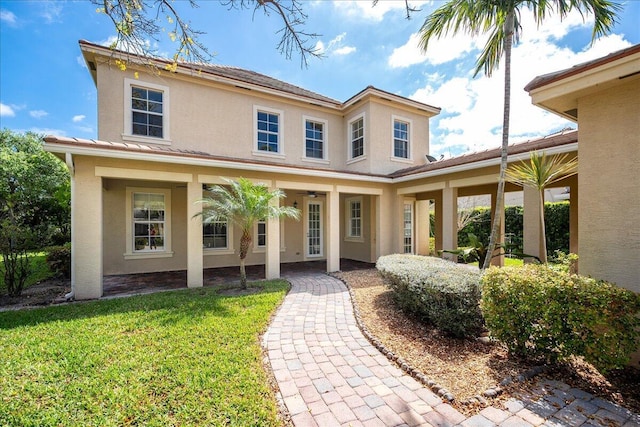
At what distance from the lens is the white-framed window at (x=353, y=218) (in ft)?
47.5

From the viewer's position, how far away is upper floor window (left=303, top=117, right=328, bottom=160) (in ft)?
42.9

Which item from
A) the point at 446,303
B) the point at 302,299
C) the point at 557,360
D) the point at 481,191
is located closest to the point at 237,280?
the point at 302,299

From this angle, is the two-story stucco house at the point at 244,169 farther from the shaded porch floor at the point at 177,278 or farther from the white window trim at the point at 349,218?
the shaded porch floor at the point at 177,278

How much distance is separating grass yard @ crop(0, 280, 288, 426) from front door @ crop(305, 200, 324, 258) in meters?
7.86

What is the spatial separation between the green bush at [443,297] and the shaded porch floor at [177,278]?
17.3 ft

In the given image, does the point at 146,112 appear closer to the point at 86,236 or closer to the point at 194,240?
the point at 86,236

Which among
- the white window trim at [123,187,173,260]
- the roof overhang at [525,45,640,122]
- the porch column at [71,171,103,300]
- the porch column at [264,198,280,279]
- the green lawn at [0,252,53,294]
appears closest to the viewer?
the roof overhang at [525,45,640,122]

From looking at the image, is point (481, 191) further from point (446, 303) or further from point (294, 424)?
point (294, 424)

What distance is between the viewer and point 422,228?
14.4 metres

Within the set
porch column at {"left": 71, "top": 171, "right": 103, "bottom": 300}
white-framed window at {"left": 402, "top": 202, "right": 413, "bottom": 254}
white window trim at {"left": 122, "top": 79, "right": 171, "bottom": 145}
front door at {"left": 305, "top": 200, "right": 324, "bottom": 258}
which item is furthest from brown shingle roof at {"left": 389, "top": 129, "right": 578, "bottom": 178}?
porch column at {"left": 71, "top": 171, "right": 103, "bottom": 300}

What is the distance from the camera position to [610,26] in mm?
5602

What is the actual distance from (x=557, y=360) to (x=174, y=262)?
11819 millimetres

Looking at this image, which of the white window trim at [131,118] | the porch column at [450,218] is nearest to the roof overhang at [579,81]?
the porch column at [450,218]

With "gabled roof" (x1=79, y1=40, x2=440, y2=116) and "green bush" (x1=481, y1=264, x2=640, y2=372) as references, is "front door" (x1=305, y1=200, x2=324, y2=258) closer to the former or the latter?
"gabled roof" (x1=79, y1=40, x2=440, y2=116)
